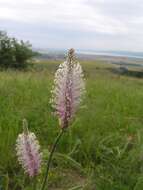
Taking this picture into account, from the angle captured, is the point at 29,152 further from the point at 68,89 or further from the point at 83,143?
the point at 83,143

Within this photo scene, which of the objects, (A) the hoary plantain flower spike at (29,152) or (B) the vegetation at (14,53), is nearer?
(A) the hoary plantain flower spike at (29,152)

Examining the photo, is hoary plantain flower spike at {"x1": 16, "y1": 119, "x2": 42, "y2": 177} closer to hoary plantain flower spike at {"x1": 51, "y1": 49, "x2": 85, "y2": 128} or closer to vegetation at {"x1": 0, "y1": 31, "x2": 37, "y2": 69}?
hoary plantain flower spike at {"x1": 51, "y1": 49, "x2": 85, "y2": 128}

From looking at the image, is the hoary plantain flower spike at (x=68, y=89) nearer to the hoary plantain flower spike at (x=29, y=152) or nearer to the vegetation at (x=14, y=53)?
the hoary plantain flower spike at (x=29, y=152)

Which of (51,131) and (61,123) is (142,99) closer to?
(51,131)

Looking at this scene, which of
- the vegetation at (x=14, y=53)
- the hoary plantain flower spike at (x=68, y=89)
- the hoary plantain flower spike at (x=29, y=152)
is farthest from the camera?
the vegetation at (x=14, y=53)

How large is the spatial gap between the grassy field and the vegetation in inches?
Answer: 695

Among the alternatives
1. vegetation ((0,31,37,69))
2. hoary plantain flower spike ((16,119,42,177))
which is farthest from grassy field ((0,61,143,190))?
vegetation ((0,31,37,69))

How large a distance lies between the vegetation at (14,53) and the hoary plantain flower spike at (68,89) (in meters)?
23.0

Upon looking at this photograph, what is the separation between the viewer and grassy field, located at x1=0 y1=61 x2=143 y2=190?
4027mm

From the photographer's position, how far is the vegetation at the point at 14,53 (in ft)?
82.4

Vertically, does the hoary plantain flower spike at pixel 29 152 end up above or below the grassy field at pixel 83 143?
above

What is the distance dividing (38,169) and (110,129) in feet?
11.6

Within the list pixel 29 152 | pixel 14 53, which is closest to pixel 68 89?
pixel 29 152

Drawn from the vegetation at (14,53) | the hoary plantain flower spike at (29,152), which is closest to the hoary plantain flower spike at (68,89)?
the hoary plantain flower spike at (29,152)
